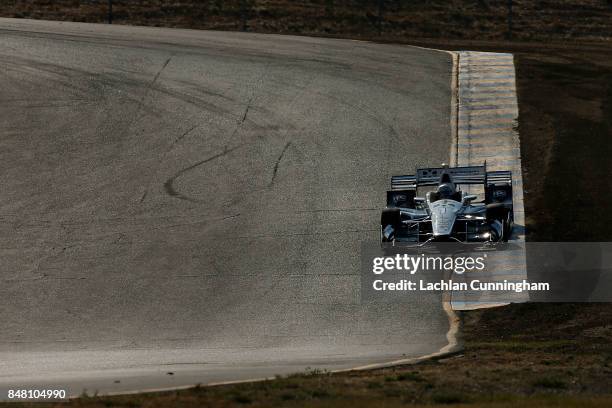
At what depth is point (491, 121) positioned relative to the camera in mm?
37906

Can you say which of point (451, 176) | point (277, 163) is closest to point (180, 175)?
point (277, 163)

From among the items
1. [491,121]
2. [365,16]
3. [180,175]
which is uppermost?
[365,16]

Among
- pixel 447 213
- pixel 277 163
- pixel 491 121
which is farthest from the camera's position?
pixel 491 121

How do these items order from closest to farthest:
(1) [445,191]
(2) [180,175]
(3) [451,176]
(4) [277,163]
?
1. (1) [445,191]
2. (3) [451,176]
3. (2) [180,175]
4. (4) [277,163]

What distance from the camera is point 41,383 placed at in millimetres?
17234

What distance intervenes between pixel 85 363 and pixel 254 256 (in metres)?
8.21

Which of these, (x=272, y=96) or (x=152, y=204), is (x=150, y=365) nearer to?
(x=152, y=204)

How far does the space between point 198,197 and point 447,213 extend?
849cm

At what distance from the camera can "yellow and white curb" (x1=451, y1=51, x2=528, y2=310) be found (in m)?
30.6

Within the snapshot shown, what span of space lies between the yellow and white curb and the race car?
3.53ft

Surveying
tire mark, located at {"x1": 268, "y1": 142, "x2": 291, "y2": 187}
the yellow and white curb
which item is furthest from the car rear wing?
tire mark, located at {"x1": 268, "y1": 142, "x2": 291, "y2": 187}

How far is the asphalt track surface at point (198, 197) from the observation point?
22.1 m

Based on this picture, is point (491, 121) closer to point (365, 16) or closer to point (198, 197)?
point (198, 197)

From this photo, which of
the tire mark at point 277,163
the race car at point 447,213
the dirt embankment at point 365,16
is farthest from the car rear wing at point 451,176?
the dirt embankment at point 365,16
